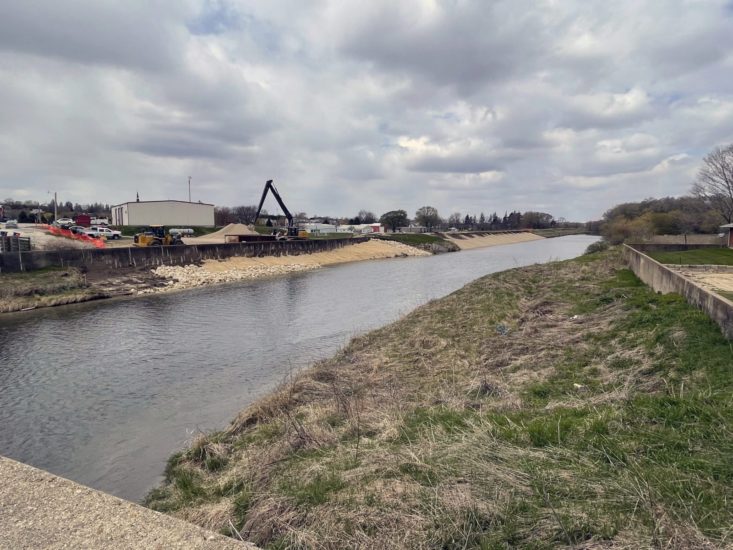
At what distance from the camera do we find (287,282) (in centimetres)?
4028

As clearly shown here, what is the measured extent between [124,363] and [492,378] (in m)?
12.7

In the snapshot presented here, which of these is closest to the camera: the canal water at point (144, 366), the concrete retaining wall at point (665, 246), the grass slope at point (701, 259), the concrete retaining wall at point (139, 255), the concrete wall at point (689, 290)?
the concrete wall at point (689, 290)

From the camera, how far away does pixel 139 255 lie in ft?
128

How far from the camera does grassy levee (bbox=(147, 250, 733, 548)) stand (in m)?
3.96

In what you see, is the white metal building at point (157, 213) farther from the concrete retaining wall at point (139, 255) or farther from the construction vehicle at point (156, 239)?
the construction vehicle at point (156, 239)

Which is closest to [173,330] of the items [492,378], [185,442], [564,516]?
[185,442]

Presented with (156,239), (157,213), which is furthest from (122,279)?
(157,213)

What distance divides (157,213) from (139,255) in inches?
1662

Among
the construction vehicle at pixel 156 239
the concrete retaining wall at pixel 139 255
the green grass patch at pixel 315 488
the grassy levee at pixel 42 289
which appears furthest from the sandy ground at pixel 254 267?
the green grass patch at pixel 315 488

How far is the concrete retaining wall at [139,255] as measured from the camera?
101ft

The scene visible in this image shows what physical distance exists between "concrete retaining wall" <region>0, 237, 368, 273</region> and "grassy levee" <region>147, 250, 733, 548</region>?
29.2 m

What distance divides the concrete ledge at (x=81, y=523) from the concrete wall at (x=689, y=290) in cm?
860

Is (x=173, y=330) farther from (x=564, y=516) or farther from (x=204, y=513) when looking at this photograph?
(x=564, y=516)

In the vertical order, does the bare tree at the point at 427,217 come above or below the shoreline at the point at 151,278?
above
